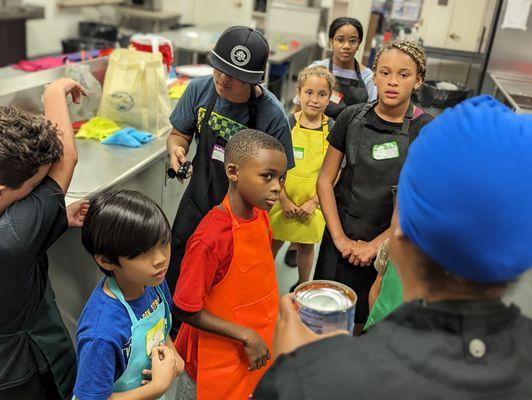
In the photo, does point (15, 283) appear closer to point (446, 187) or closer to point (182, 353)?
point (182, 353)

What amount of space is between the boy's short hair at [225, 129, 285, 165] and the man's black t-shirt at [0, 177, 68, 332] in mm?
501

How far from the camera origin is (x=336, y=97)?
284cm

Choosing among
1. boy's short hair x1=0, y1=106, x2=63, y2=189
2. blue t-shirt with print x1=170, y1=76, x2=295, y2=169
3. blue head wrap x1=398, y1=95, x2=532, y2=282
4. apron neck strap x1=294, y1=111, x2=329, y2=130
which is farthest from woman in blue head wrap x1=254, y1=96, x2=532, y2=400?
apron neck strap x1=294, y1=111, x2=329, y2=130

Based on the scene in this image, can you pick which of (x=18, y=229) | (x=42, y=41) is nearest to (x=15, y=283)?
(x=18, y=229)

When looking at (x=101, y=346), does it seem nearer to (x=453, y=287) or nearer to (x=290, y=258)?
(x=453, y=287)

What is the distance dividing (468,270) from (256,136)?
1.02 m

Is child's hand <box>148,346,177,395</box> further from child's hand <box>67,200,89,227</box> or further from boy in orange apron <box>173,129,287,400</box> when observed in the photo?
child's hand <box>67,200,89,227</box>

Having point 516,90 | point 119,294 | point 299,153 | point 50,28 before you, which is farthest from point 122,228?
point 50,28

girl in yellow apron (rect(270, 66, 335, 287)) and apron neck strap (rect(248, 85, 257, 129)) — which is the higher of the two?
apron neck strap (rect(248, 85, 257, 129))

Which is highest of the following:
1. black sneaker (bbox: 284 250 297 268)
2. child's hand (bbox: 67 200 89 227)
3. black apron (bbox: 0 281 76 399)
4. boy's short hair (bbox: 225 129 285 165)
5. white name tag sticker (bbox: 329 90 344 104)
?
boy's short hair (bbox: 225 129 285 165)

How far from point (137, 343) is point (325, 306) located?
60 centimetres

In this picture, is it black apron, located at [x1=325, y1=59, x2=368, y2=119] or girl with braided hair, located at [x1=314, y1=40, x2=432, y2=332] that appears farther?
black apron, located at [x1=325, y1=59, x2=368, y2=119]

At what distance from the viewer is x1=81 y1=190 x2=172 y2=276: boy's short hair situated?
1.22 m

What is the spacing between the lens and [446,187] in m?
0.60
